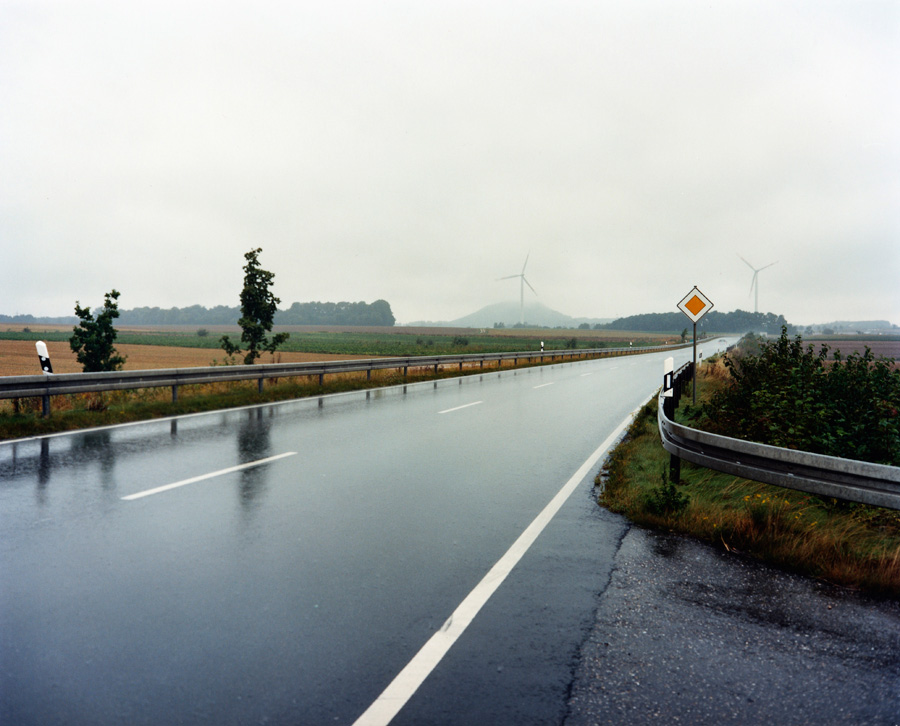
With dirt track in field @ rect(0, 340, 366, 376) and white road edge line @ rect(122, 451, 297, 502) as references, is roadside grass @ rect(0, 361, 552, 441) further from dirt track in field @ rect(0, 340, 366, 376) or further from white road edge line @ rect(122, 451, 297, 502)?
dirt track in field @ rect(0, 340, 366, 376)

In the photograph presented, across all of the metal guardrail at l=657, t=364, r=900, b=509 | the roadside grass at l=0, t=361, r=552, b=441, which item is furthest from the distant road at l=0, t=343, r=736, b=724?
the roadside grass at l=0, t=361, r=552, b=441

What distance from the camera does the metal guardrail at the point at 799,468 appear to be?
4945mm

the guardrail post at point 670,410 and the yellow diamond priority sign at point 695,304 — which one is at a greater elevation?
the yellow diamond priority sign at point 695,304

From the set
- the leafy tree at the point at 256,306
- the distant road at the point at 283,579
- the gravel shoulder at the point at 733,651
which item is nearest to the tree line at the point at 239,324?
the leafy tree at the point at 256,306

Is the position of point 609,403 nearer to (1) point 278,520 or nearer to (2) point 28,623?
(1) point 278,520

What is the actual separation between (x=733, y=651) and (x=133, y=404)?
523 inches

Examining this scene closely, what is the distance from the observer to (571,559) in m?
5.19

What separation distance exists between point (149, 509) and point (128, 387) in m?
7.21

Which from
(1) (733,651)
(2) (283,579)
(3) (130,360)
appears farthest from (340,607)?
(3) (130,360)

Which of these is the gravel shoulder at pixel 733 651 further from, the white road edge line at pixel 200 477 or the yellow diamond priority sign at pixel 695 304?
the yellow diamond priority sign at pixel 695 304

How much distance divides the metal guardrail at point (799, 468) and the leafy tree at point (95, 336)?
15.7 metres

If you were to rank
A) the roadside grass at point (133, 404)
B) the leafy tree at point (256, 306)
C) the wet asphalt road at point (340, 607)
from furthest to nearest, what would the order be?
the leafy tree at point (256, 306)
the roadside grass at point (133, 404)
the wet asphalt road at point (340, 607)

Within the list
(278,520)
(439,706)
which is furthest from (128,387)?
(439,706)

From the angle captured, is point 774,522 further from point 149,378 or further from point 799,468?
point 149,378
